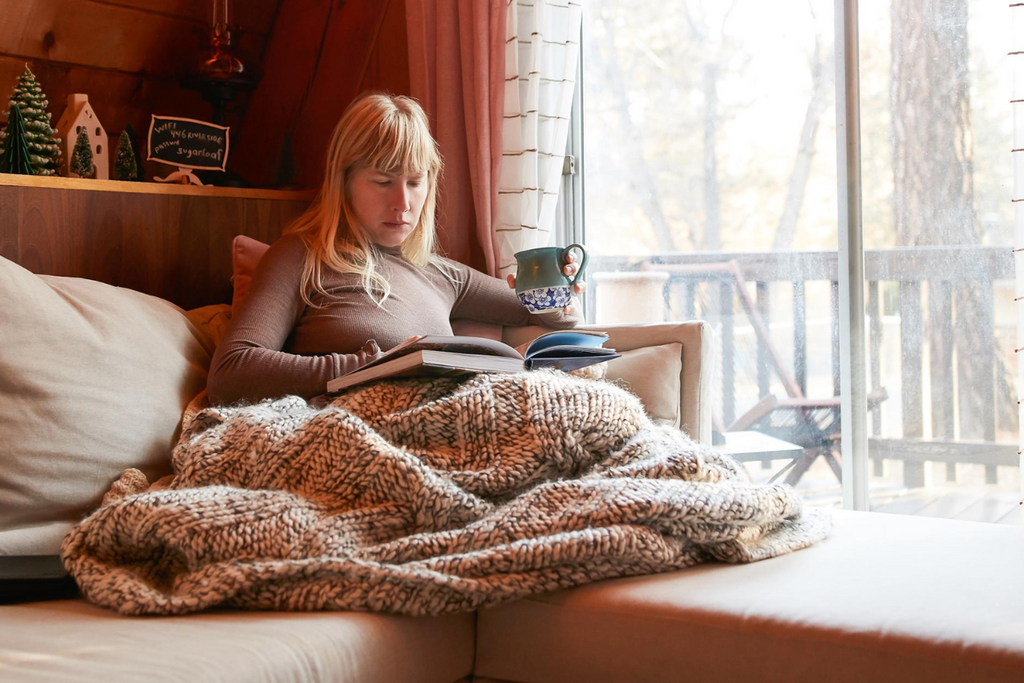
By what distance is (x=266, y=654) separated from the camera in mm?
889

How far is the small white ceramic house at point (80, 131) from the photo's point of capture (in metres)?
2.02

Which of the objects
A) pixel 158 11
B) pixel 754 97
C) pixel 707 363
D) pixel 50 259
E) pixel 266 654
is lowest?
pixel 266 654

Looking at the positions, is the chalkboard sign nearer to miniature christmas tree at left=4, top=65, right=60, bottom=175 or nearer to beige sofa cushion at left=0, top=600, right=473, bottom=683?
miniature christmas tree at left=4, top=65, right=60, bottom=175

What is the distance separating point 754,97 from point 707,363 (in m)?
0.87

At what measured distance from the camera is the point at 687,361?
1760 millimetres

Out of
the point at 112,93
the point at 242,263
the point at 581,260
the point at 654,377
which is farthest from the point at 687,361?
the point at 112,93

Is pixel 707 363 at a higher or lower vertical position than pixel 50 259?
lower

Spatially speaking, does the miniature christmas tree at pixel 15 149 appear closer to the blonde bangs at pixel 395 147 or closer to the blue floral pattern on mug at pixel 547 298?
the blonde bangs at pixel 395 147

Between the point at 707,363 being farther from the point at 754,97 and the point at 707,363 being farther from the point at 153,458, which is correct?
the point at 153,458

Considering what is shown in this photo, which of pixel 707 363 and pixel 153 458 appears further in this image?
pixel 707 363

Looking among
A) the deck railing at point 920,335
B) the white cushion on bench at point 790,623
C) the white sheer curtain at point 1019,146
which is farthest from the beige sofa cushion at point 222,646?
the deck railing at point 920,335

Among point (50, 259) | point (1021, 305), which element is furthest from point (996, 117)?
point (50, 259)

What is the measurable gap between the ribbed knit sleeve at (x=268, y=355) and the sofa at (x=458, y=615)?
106 mm

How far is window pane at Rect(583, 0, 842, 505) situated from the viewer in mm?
2211
